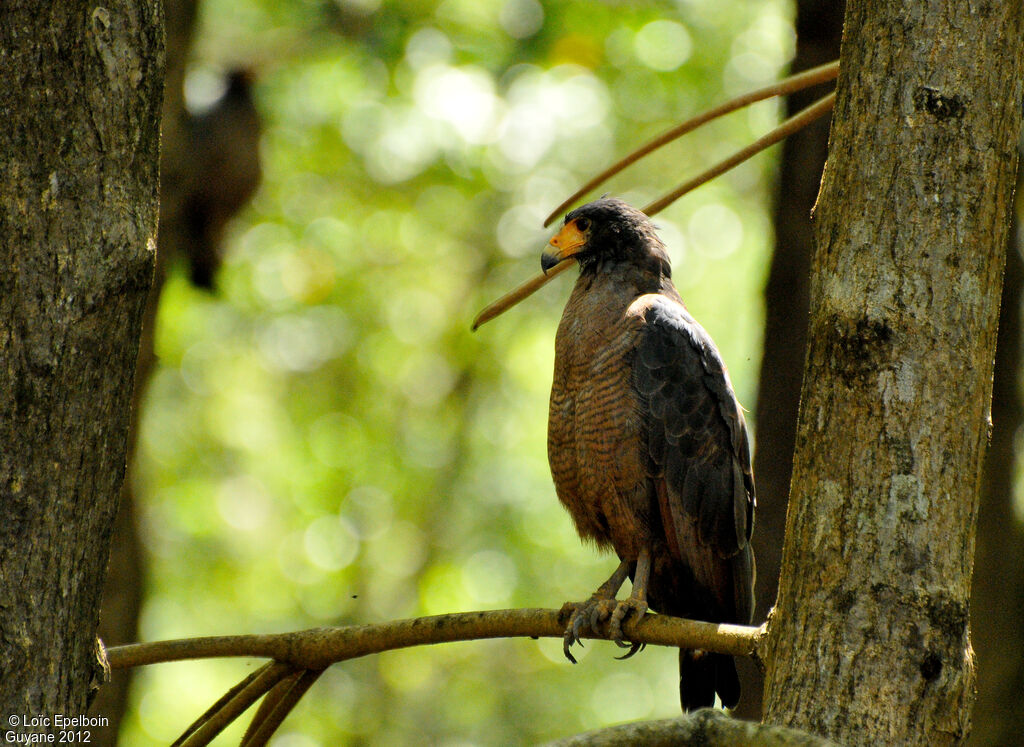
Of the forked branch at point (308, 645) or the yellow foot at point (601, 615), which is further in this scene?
the yellow foot at point (601, 615)

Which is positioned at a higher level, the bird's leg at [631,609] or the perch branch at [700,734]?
the perch branch at [700,734]

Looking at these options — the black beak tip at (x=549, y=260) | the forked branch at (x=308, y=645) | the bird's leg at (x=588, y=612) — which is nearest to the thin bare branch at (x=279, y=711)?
the forked branch at (x=308, y=645)

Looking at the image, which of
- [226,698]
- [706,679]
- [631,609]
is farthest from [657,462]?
[226,698]

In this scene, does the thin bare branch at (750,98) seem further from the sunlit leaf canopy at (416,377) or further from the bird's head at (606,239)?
the sunlit leaf canopy at (416,377)

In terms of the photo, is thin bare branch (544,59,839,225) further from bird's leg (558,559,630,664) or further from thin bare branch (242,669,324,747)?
thin bare branch (242,669,324,747)

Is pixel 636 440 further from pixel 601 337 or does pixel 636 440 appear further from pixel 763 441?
pixel 763 441

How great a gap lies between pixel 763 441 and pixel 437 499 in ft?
30.5

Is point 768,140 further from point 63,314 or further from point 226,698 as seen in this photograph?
point 226,698

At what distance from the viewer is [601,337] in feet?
14.5

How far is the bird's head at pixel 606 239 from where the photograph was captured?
4.80m

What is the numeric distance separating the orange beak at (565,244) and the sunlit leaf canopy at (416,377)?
6.37 metres

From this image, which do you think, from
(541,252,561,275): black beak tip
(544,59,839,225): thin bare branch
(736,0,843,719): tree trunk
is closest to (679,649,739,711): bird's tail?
(736,0,843,719): tree trunk

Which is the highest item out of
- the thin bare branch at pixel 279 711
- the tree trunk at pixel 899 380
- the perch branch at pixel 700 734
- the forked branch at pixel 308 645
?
the tree trunk at pixel 899 380

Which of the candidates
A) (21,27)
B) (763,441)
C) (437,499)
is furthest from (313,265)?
(21,27)
